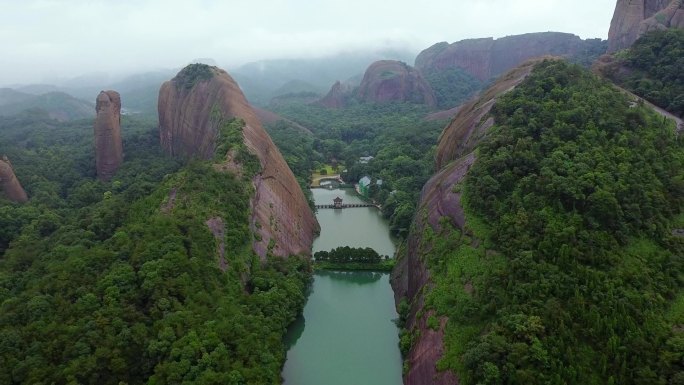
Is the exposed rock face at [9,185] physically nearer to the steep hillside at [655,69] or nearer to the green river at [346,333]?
the green river at [346,333]

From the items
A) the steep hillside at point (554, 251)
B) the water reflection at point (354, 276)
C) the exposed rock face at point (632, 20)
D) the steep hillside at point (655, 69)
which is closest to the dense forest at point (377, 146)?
the water reflection at point (354, 276)

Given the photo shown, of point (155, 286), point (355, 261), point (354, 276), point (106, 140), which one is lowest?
point (354, 276)

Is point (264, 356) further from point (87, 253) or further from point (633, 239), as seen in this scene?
point (633, 239)

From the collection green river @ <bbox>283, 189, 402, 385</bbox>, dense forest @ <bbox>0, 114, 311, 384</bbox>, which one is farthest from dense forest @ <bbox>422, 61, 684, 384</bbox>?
dense forest @ <bbox>0, 114, 311, 384</bbox>

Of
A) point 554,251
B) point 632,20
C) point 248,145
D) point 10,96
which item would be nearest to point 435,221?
point 554,251

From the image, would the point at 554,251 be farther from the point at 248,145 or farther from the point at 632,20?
the point at 632,20

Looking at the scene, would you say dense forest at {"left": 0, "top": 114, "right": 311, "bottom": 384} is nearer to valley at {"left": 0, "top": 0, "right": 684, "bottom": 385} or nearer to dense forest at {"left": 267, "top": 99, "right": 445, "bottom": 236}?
valley at {"left": 0, "top": 0, "right": 684, "bottom": 385}
